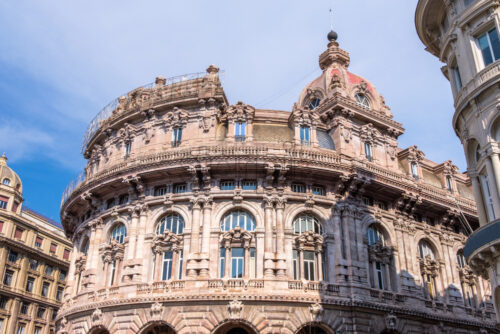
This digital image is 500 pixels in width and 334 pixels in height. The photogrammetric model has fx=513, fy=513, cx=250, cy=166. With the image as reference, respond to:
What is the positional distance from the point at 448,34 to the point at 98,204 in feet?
90.0

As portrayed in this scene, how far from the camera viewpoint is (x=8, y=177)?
69.9 m

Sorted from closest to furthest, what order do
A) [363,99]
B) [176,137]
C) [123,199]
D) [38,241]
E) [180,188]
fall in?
[180,188], [123,199], [176,137], [363,99], [38,241]

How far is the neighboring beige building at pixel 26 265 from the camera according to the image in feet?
204

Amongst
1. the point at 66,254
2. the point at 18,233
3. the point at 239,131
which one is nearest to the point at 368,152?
the point at 239,131

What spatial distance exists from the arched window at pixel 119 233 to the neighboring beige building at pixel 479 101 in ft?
76.9

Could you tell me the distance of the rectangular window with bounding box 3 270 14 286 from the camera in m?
62.5

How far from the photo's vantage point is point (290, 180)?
35844 mm

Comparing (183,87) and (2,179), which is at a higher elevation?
(2,179)

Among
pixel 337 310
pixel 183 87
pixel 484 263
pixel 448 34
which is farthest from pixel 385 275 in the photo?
pixel 183 87

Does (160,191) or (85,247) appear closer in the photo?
(160,191)

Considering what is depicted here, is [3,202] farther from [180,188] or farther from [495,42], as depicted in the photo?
[495,42]

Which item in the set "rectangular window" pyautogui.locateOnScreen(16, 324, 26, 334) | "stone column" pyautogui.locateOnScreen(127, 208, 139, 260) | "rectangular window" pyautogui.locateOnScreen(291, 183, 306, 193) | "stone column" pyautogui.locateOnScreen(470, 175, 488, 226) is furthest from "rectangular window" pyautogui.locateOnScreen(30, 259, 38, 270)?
"stone column" pyautogui.locateOnScreen(470, 175, 488, 226)

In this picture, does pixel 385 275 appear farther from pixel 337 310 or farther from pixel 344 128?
pixel 344 128

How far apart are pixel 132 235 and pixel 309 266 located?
1237cm
